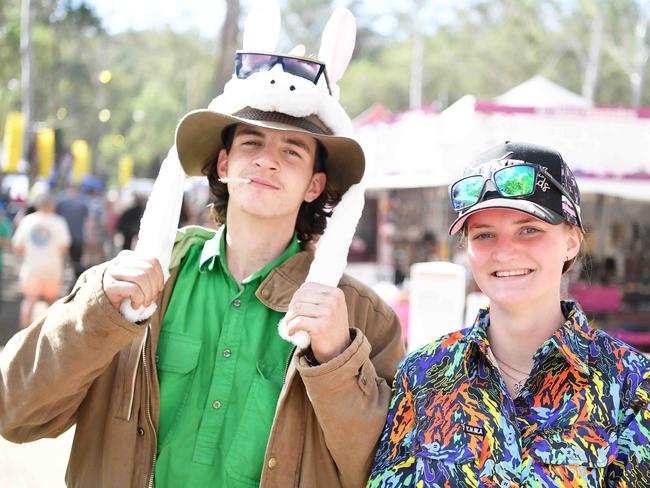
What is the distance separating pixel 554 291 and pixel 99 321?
117 centimetres

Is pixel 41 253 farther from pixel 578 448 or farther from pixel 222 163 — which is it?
pixel 578 448

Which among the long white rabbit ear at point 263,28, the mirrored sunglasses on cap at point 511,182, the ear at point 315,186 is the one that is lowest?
the ear at point 315,186

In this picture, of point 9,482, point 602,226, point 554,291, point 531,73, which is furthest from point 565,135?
point 531,73

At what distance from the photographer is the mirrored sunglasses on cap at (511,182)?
1863 millimetres

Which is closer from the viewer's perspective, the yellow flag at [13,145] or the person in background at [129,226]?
the person in background at [129,226]

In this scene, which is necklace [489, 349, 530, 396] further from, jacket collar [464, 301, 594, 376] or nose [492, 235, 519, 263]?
nose [492, 235, 519, 263]

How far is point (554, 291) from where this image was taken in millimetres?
1945

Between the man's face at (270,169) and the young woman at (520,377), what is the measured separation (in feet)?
1.72

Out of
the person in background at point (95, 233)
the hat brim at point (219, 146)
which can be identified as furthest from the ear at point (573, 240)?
the person in background at point (95, 233)

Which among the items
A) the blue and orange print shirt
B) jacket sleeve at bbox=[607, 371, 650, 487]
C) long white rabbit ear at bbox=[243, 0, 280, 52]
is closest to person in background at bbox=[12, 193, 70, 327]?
long white rabbit ear at bbox=[243, 0, 280, 52]

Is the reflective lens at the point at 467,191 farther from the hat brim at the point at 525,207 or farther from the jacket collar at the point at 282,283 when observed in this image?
the jacket collar at the point at 282,283

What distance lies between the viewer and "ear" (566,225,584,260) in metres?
1.97

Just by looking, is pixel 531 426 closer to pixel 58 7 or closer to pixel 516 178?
pixel 516 178

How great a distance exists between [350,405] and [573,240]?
726 mm
